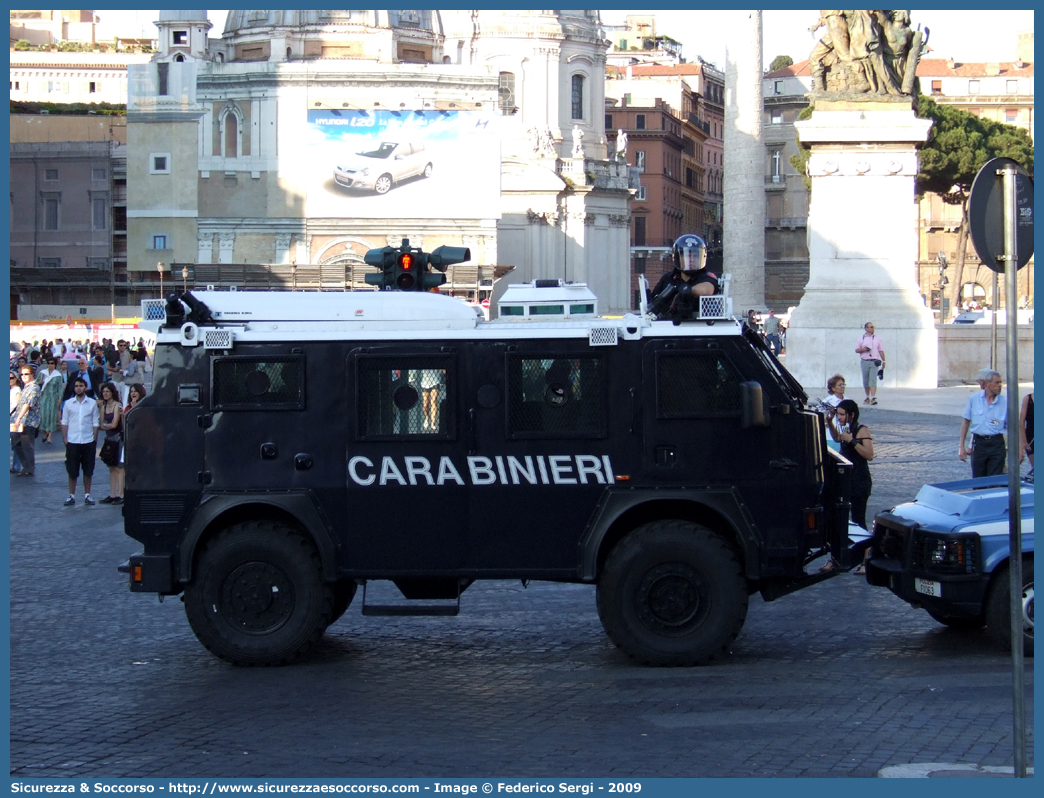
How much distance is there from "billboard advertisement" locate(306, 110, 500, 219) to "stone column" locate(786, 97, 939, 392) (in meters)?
47.8

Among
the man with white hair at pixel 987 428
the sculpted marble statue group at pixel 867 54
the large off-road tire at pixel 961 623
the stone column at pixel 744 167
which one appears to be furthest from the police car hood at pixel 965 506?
the stone column at pixel 744 167

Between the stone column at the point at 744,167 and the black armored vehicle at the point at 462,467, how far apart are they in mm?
41276

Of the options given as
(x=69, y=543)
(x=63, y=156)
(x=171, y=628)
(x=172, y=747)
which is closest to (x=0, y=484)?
(x=172, y=747)

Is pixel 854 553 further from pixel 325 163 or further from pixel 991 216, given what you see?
pixel 325 163

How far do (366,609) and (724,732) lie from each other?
2428mm

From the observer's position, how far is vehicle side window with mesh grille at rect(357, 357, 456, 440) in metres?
8.86

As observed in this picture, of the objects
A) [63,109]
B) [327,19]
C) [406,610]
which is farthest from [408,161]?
[406,610]

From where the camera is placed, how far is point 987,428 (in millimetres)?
13875

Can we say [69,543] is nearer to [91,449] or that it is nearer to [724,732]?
[91,449]

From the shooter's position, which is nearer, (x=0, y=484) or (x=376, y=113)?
(x=0, y=484)

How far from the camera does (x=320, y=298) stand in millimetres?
9109

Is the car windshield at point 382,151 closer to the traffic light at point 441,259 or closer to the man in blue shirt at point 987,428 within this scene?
the man in blue shirt at point 987,428

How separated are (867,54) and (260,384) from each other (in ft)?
68.5

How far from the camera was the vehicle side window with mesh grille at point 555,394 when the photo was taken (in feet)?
28.9
